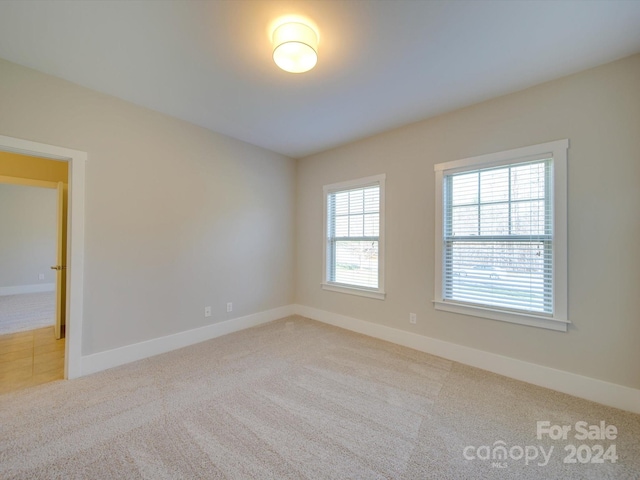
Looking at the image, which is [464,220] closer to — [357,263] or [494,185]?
[494,185]

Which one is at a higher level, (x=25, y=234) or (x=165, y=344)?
(x=25, y=234)

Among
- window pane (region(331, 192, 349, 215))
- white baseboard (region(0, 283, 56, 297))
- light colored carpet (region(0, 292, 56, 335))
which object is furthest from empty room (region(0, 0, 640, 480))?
white baseboard (region(0, 283, 56, 297))

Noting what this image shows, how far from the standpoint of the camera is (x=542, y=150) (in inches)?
93.8

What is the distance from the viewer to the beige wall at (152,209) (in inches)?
95.2

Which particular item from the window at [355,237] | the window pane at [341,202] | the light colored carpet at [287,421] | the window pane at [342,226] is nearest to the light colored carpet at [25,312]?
the light colored carpet at [287,421]

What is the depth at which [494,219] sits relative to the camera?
267 cm

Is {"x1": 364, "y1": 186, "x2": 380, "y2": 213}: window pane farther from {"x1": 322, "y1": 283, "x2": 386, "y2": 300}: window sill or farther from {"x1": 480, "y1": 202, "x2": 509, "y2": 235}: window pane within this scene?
{"x1": 480, "y1": 202, "x2": 509, "y2": 235}: window pane

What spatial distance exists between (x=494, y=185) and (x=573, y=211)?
0.66m

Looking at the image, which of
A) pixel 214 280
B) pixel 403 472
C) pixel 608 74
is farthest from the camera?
pixel 214 280

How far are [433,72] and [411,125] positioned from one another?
1.01 meters

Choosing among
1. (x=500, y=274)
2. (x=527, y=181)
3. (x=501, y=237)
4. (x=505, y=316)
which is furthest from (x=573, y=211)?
(x=505, y=316)

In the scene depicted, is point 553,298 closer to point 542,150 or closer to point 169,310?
point 542,150

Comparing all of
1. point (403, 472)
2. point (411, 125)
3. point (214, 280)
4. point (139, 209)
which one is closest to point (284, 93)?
point (411, 125)

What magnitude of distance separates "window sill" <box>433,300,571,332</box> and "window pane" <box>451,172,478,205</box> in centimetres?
114
